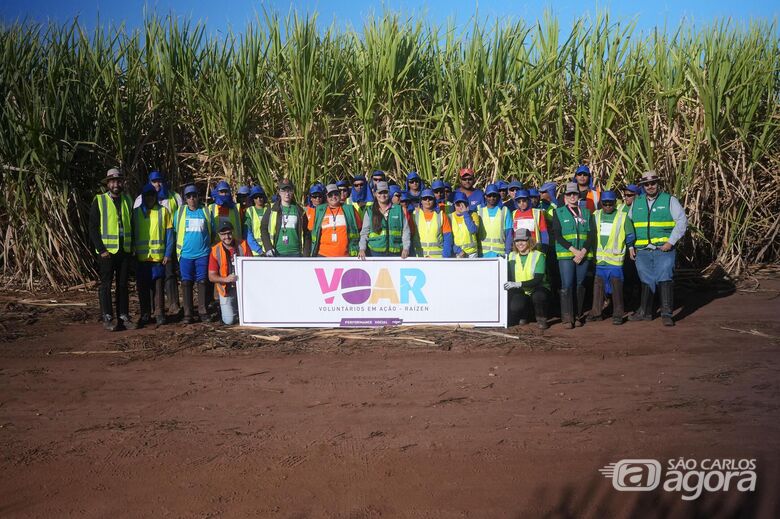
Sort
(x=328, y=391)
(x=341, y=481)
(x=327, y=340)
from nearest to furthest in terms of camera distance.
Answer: (x=341, y=481) → (x=328, y=391) → (x=327, y=340)

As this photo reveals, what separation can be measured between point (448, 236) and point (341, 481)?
526cm

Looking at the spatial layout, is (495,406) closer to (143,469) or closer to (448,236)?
(143,469)

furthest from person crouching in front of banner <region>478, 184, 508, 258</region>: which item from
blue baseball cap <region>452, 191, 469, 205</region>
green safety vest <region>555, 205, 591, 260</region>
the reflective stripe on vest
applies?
green safety vest <region>555, 205, 591, 260</region>

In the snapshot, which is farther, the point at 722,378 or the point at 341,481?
the point at 722,378

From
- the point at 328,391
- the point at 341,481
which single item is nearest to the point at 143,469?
A: the point at 341,481

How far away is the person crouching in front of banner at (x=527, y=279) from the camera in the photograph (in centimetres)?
899

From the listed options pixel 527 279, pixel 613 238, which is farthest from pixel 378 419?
pixel 613 238

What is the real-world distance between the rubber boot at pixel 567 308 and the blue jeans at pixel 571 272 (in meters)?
0.07

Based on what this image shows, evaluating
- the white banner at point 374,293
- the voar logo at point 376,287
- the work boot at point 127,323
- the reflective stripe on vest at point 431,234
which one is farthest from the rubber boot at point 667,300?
the work boot at point 127,323

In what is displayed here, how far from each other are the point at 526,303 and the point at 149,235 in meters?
4.60

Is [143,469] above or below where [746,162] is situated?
below

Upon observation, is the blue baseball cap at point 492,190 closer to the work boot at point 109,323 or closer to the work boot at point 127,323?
the work boot at point 127,323

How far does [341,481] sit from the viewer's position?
15.1 feet

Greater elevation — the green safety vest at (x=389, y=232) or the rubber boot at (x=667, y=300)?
the green safety vest at (x=389, y=232)
